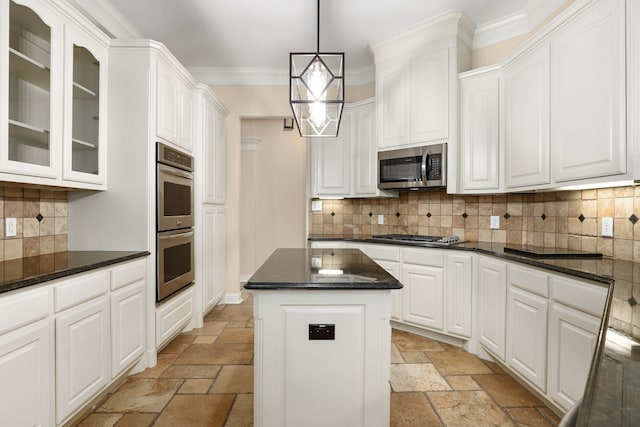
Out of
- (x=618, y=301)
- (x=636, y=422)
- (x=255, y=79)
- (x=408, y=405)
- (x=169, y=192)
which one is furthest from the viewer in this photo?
(x=255, y=79)

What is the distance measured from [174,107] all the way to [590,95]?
296 centimetres

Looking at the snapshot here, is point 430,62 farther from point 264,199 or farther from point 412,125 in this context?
point 264,199

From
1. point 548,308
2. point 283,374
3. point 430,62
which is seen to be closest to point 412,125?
point 430,62

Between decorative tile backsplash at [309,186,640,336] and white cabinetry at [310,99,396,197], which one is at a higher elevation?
white cabinetry at [310,99,396,197]

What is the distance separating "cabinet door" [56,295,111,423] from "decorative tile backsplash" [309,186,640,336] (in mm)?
2222

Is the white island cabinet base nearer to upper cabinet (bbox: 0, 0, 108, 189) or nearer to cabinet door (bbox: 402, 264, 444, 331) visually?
upper cabinet (bbox: 0, 0, 108, 189)

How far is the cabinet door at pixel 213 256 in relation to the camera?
3.57 metres

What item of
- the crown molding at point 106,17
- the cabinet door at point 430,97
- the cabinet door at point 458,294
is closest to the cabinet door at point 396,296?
the cabinet door at point 458,294

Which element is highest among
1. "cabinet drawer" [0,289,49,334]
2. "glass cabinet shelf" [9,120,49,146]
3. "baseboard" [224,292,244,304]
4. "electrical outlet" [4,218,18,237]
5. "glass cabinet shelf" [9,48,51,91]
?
"glass cabinet shelf" [9,48,51,91]

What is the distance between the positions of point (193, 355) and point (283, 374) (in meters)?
1.69

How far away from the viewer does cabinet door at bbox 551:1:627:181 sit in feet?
5.94

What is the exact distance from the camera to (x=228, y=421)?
1.97m

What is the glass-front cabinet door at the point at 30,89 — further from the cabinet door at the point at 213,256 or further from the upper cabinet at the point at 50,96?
the cabinet door at the point at 213,256

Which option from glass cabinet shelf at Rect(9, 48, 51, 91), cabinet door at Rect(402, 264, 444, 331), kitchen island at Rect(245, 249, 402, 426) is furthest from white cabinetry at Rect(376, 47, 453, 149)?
glass cabinet shelf at Rect(9, 48, 51, 91)
